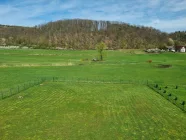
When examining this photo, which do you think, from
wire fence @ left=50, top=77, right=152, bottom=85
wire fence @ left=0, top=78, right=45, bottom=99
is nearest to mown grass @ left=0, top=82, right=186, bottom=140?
wire fence @ left=0, top=78, right=45, bottom=99

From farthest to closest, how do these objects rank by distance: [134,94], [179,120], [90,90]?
[90,90]
[134,94]
[179,120]

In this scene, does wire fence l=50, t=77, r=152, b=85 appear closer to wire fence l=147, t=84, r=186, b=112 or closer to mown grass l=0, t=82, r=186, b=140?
wire fence l=147, t=84, r=186, b=112

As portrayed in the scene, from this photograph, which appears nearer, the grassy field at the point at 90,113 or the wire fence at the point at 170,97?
the grassy field at the point at 90,113

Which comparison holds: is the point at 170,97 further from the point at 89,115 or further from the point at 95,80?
the point at 95,80

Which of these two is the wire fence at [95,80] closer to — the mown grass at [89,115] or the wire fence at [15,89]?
the wire fence at [15,89]

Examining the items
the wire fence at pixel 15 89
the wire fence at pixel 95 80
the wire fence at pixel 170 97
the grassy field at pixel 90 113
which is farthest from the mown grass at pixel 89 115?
the wire fence at pixel 95 80

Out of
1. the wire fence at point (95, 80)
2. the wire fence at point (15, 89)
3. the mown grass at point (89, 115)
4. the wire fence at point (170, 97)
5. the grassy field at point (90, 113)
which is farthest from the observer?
the wire fence at point (95, 80)

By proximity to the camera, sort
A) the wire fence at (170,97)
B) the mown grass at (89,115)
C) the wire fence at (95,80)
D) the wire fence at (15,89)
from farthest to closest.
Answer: the wire fence at (95,80) < the wire fence at (15,89) < the wire fence at (170,97) < the mown grass at (89,115)

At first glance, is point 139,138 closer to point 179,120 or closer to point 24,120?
point 179,120

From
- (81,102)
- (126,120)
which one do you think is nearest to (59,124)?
(126,120)
